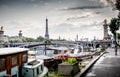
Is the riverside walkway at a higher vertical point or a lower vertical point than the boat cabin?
lower

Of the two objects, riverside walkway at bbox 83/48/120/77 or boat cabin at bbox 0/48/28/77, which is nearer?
boat cabin at bbox 0/48/28/77

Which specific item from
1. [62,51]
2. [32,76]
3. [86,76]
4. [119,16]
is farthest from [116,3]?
[62,51]

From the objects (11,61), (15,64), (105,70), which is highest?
(11,61)

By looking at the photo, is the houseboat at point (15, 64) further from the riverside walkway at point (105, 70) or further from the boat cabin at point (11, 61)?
the riverside walkway at point (105, 70)

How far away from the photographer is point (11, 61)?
1371 cm

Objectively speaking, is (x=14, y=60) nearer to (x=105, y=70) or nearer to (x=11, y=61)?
(x=11, y=61)

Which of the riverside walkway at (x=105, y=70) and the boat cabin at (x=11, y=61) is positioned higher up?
the boat cabin at (x=11, y=61)

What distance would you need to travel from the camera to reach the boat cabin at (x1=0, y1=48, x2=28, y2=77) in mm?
12680

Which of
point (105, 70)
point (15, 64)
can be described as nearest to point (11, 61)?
point (15, 64)

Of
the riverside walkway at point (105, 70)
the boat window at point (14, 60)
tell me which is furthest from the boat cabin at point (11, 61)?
the riverside walkway at point (105, 70)

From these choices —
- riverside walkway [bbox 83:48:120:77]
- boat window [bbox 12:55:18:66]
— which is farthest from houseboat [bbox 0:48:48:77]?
riverside walkway [bbox 83:48:120:77]

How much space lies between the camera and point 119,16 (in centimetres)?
2112

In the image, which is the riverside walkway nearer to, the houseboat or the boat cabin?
the houseboat

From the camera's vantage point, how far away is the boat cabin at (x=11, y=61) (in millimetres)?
12680
